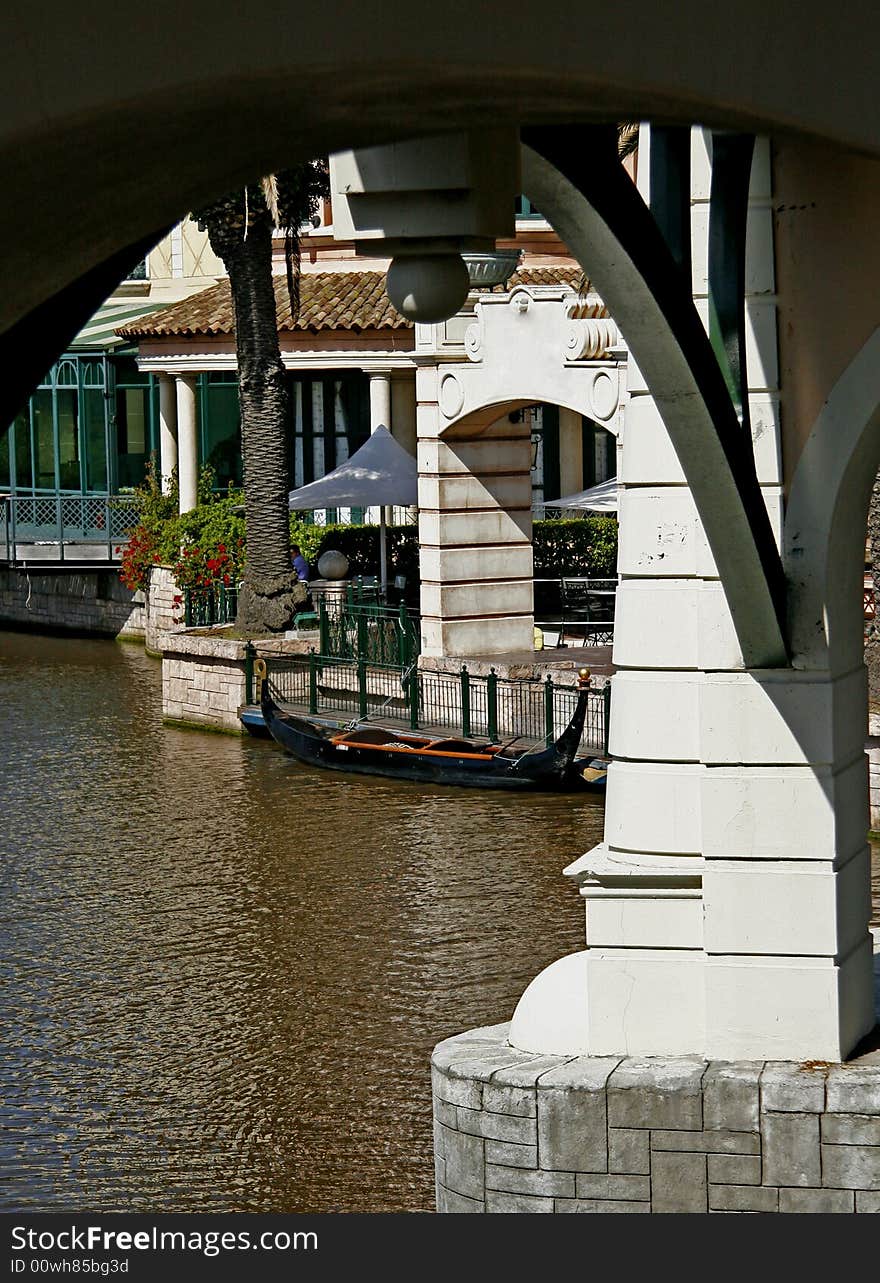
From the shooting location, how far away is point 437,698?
24562 millimetres

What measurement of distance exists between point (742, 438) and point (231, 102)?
474cm

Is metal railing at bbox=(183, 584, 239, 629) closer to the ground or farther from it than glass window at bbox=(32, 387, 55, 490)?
closer to the ground

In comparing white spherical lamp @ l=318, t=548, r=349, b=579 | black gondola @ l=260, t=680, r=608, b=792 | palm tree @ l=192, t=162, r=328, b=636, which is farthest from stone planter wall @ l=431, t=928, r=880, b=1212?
white spherical lamp @ l=318, t=548, r=349, b=579

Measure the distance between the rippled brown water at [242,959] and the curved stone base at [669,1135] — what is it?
1868 millimetres

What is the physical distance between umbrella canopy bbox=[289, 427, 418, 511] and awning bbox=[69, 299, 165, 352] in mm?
10318

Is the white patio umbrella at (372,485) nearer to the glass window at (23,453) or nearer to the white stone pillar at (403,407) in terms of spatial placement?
the white stone pillar at (403,407)

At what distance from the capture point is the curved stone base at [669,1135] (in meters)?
7.65

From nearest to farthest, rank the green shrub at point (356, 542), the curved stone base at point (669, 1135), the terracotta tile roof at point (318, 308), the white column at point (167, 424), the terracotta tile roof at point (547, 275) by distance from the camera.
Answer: the curved stone base at point (669, 1135) → the green shrub at point (356, 542) → the terracotta tile roof at point (547, 275) → the terracotta tile roof at point (318, 308) → the white column at point (167, 424)

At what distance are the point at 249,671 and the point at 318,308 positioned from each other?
1309cm

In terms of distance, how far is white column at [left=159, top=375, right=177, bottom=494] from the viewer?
39.1 meters

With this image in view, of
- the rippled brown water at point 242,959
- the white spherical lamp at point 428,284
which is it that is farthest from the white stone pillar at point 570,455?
the white spherical lamp at point 428,284

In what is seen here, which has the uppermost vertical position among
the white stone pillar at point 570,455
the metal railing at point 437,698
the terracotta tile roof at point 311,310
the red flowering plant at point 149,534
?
the terracotta tile roof at point 311,310

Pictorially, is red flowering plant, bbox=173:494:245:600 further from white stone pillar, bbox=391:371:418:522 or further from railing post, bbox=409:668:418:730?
railing post, bbox=409:668:418:730


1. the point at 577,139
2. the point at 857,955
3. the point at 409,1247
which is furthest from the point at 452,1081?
the point at 577,139
